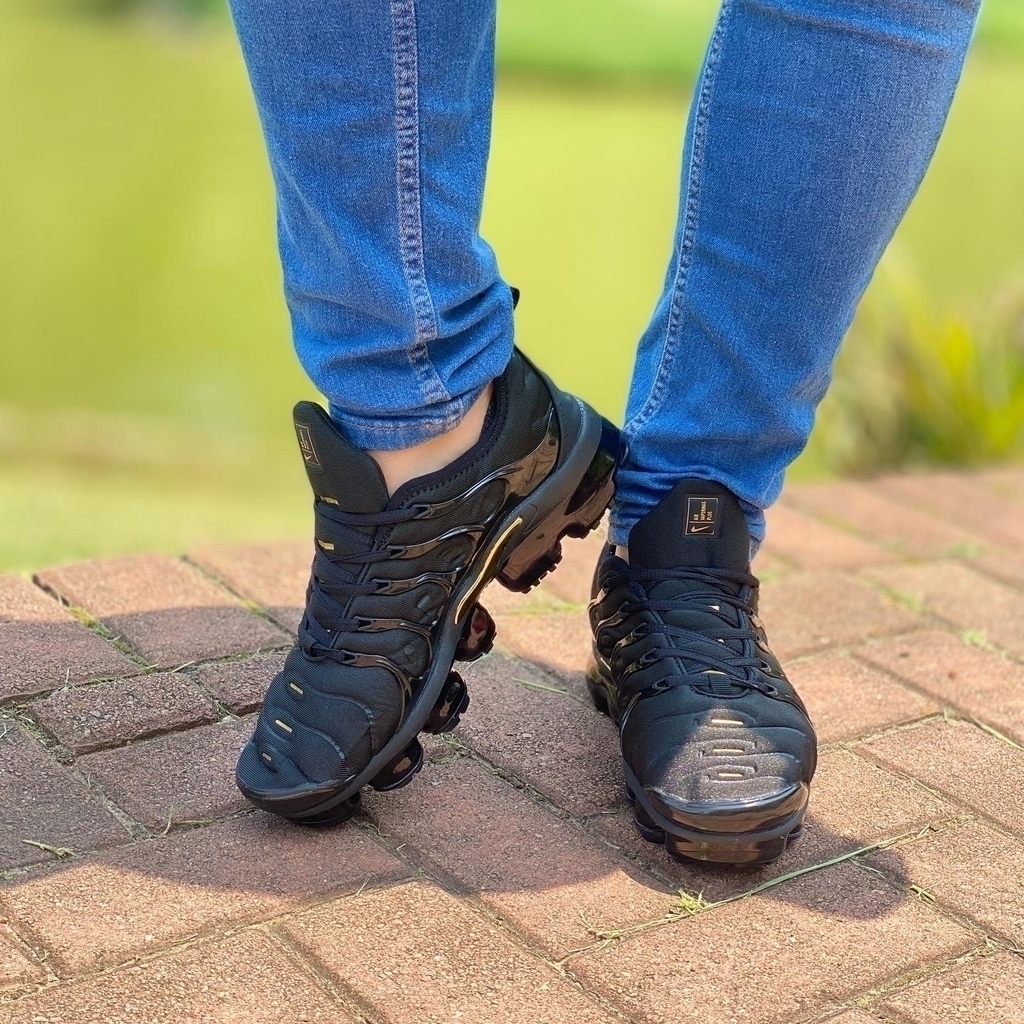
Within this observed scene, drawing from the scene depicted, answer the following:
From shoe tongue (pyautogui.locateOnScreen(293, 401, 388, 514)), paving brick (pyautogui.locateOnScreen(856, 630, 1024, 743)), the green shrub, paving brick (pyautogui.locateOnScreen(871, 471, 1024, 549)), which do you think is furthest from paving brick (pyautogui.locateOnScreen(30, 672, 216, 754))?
the green shrub

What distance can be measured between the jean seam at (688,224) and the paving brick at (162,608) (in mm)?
425

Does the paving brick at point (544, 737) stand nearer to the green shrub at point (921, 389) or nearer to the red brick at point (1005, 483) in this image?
the red brick at point (1005, 483)

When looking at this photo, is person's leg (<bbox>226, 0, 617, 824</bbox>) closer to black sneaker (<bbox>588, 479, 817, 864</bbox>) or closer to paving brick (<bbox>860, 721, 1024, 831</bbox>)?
black sneaker (<bbox>588, 479, 817, 864</bbox>)

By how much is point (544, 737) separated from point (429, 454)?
0.29m

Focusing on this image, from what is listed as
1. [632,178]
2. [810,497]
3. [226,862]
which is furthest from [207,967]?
[632,178]

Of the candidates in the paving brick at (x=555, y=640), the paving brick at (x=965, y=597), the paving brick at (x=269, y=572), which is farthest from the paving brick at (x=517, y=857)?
the paving brick at (x=965, y=597)

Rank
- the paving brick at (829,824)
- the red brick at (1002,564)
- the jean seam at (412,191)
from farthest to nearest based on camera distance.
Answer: the red brick at (1002,564) → the paving brick at (829,824) → the jean seam at (412,191)

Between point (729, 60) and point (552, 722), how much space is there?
1.87ft

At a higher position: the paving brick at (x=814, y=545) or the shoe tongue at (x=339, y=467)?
the shoe tongue at (x=339, y=467)

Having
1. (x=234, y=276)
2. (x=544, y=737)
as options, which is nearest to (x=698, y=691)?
(x=544, y=737)

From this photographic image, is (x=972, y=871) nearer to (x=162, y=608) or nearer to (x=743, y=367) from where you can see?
(x=743, y=367)

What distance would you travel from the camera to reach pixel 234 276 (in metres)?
6.40

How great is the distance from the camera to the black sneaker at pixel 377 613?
100 cm

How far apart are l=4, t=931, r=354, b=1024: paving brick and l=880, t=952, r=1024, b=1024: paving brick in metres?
0.36
